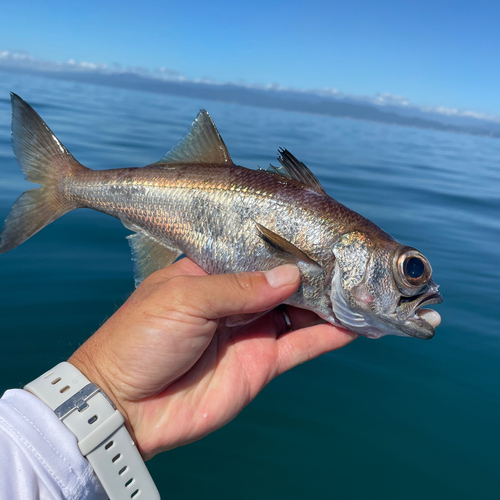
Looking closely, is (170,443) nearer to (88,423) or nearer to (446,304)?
(88,423)

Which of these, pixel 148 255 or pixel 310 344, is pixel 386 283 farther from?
pixel 148 255

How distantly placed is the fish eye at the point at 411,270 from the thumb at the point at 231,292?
0.74m

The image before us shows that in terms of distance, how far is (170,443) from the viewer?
2.57 m

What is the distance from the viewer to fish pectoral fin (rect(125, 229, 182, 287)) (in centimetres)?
331

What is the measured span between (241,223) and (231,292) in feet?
2.24

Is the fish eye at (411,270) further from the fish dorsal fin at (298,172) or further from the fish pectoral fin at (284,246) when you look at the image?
the fish dorsal fin at (298,172)

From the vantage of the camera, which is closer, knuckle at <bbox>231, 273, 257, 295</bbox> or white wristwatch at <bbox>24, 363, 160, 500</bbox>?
white wristwatch at <bbox>24, 363, 160, 500</bbox>

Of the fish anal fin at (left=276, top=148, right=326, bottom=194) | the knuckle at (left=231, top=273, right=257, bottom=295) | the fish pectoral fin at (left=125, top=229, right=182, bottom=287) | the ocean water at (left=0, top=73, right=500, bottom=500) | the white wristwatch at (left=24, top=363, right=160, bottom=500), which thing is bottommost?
the ocean water at (left=0, top=73, right=500, bottom=500)

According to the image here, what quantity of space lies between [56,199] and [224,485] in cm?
290

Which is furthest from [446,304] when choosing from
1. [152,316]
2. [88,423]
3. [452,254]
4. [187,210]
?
[88,423]

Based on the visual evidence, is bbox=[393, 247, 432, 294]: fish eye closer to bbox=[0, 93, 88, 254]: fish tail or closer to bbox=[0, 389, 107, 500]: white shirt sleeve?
bbox=[0, 389, 107, 500]: white shirt sleeve

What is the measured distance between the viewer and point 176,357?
2463mm

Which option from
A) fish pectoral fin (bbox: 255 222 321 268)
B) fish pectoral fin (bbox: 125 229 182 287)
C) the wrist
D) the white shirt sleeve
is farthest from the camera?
fish pectoral fin (bbox: 125 229 182 287)

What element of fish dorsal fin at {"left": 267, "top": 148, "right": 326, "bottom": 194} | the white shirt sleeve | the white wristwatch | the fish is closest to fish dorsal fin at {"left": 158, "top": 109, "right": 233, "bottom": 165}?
the fish
